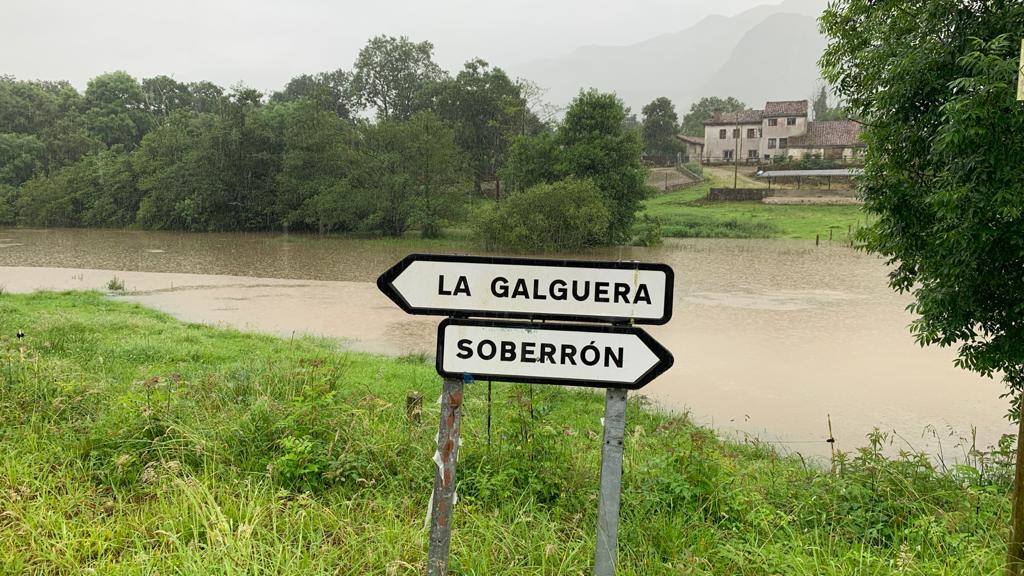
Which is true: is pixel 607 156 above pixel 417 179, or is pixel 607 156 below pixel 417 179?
above

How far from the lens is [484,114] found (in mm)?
52812

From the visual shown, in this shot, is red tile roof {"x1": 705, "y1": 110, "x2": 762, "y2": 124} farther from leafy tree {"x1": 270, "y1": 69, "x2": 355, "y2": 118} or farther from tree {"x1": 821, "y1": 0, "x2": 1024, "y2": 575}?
tree {"x1": 821, "y1": 0, "x2": 1024, "y2": 575}

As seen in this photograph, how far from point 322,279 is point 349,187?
1829 cm

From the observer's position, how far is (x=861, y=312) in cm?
1656

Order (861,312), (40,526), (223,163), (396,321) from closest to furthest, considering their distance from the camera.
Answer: (40,526), (396,321), (861,312), (223,163)

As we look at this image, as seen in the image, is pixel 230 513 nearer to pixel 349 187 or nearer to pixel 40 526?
pixel 40 526

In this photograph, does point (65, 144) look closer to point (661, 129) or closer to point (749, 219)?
point (661, 129)

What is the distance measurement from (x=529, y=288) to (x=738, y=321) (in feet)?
45.8

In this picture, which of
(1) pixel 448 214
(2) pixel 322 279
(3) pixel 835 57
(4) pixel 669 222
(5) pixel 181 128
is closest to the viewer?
(3) pixel 835 57

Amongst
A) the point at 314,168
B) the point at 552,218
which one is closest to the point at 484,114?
the point at 314,168

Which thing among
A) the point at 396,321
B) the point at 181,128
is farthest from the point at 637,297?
the point at 181,128

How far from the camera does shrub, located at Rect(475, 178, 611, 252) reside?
31.1 metres

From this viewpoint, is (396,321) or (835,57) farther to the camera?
(396,321)

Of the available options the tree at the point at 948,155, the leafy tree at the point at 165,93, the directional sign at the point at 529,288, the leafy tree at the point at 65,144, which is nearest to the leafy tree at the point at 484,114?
the leafy tree at the point at 65,144
